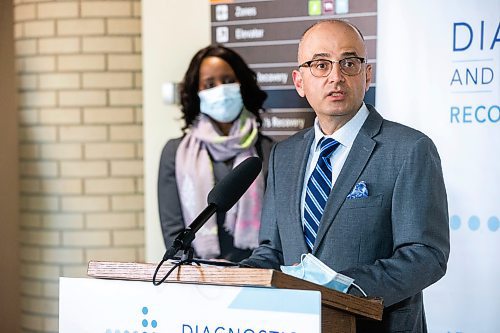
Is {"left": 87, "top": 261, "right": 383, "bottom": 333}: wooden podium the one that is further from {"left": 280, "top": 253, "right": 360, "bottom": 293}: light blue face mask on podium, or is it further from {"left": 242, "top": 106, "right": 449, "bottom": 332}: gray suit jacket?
{"left": 242, "top": 106, "right": 449, "bottom": 332}: gray suit jacket

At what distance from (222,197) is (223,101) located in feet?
6.47

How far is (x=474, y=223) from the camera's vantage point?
3291 millimetres

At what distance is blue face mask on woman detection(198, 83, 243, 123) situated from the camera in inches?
Answer: 148

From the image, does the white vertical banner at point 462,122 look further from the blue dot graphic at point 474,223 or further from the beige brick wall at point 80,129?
the beige brick wall at point 80,129

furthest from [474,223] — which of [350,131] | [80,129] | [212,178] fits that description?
[80,129]

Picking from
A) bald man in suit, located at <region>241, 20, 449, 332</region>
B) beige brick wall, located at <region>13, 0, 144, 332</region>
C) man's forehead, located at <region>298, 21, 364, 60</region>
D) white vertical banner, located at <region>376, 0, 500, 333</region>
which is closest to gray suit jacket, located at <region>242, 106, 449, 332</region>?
bald man in suit, located at <region>241, 20, 449, 332</region>

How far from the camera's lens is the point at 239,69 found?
12.4ft

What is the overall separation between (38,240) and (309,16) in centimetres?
261

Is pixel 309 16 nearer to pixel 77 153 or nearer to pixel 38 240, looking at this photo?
pixel 77 153

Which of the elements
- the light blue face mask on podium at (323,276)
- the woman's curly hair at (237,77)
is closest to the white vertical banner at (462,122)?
the woman's curly hair at (237,77)

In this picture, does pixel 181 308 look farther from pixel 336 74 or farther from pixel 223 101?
pixel 223 101

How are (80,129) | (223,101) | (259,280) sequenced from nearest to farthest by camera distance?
1. (259,280)
2. (223,101)
3. (80,129)

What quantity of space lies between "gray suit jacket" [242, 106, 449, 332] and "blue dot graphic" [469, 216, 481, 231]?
0.97 metres

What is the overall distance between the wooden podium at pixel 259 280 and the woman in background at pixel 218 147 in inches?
76.0
